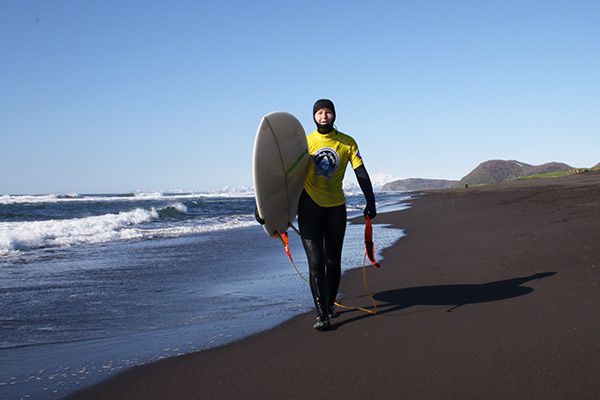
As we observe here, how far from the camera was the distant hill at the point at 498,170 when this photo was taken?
99500 millimetres

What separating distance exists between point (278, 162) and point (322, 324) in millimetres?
1491

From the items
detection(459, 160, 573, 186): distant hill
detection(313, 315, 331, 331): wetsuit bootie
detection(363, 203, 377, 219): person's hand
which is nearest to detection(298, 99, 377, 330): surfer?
detection(363, 203, 377, 219): person's hand

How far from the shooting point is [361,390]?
2561mm

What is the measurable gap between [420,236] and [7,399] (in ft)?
28.2

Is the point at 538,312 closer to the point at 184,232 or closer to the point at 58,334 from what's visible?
the point at 58,334

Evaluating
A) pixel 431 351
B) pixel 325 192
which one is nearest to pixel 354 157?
pixel 325 192

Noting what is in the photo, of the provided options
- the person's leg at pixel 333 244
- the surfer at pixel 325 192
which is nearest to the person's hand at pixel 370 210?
the surfer at pixel 325 192

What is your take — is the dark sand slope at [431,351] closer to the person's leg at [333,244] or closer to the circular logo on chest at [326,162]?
the person's leg at [333,244]

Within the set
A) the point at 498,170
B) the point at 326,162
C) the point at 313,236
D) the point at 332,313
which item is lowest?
the point at 332,313

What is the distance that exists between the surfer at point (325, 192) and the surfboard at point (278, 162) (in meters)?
0.19

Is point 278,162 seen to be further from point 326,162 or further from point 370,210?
point 370,210

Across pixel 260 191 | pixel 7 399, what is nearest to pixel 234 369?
pixel 7 399

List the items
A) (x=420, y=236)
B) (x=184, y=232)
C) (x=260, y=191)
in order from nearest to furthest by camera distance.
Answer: (x=260, y=191) → (x=420, y=236) → (x=184, y=232)

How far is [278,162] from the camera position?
443 centimetres
